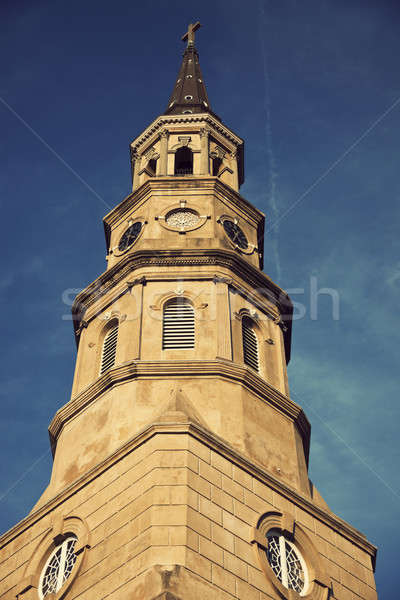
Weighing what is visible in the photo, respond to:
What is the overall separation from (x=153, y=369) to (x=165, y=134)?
19426 millimetres

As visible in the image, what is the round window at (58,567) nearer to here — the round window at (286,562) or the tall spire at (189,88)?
the round window at (286,562)

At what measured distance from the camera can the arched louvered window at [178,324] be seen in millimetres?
36625

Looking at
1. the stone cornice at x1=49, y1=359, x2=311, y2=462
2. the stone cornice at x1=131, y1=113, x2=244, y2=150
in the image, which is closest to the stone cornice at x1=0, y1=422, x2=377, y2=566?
the stone cornice at x1=49, y1=359, x2=311, y2=462

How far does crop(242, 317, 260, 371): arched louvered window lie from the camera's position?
37688 mm

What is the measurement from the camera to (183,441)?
30.1m

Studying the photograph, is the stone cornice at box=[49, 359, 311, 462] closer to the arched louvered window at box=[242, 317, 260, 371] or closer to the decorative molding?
the arched louvered window at box=[242, 317, 260, 371]

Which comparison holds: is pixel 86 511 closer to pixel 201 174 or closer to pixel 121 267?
pixel 121 267

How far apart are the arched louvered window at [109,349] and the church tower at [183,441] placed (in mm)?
91

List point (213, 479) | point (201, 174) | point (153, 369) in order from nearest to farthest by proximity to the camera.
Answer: point (213, 479) → point (153, 369) → point (201, 174)

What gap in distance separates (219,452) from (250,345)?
8.38 m

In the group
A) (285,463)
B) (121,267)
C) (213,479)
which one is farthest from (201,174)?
(213,479)

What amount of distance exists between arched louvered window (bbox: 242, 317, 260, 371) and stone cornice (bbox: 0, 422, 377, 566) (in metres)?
6.53

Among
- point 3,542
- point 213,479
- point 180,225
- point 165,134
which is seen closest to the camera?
point 213,479

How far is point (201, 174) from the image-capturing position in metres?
47.0
